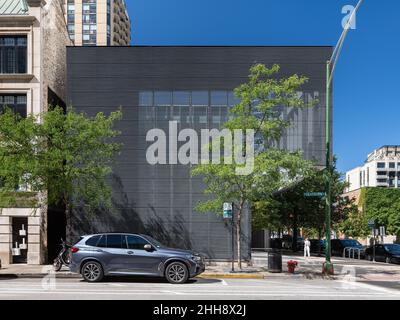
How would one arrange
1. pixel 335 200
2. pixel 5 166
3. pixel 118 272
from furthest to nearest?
pixel 335 200 < pixel 5 166 < pixel 118 272

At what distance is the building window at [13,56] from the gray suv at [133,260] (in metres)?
13.5

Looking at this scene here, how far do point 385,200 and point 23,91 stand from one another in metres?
52.8

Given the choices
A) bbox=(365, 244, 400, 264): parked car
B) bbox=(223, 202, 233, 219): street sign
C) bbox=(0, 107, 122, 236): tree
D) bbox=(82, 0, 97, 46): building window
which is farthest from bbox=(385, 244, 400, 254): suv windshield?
bbox=(82, 0, 97, 46): building window

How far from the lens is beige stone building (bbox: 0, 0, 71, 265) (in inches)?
973

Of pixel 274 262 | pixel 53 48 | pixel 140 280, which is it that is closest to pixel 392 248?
pixel 274 262

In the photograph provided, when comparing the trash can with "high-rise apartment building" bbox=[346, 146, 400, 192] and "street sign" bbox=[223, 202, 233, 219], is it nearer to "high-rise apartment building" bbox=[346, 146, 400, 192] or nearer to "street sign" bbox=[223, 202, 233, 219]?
"street sign" bbox=[223, 202, 233, 219]

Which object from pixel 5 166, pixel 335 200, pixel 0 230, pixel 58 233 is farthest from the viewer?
pixel 335 200

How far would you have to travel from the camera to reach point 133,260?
53.0 feet

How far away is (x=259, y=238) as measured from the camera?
5925cm

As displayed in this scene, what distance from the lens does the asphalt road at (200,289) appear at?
1277 centimetres

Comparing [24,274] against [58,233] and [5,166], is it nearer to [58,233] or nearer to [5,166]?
[5,166]

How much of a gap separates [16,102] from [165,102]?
8.09 m

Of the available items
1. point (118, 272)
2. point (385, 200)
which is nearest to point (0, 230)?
point (118, 272)
